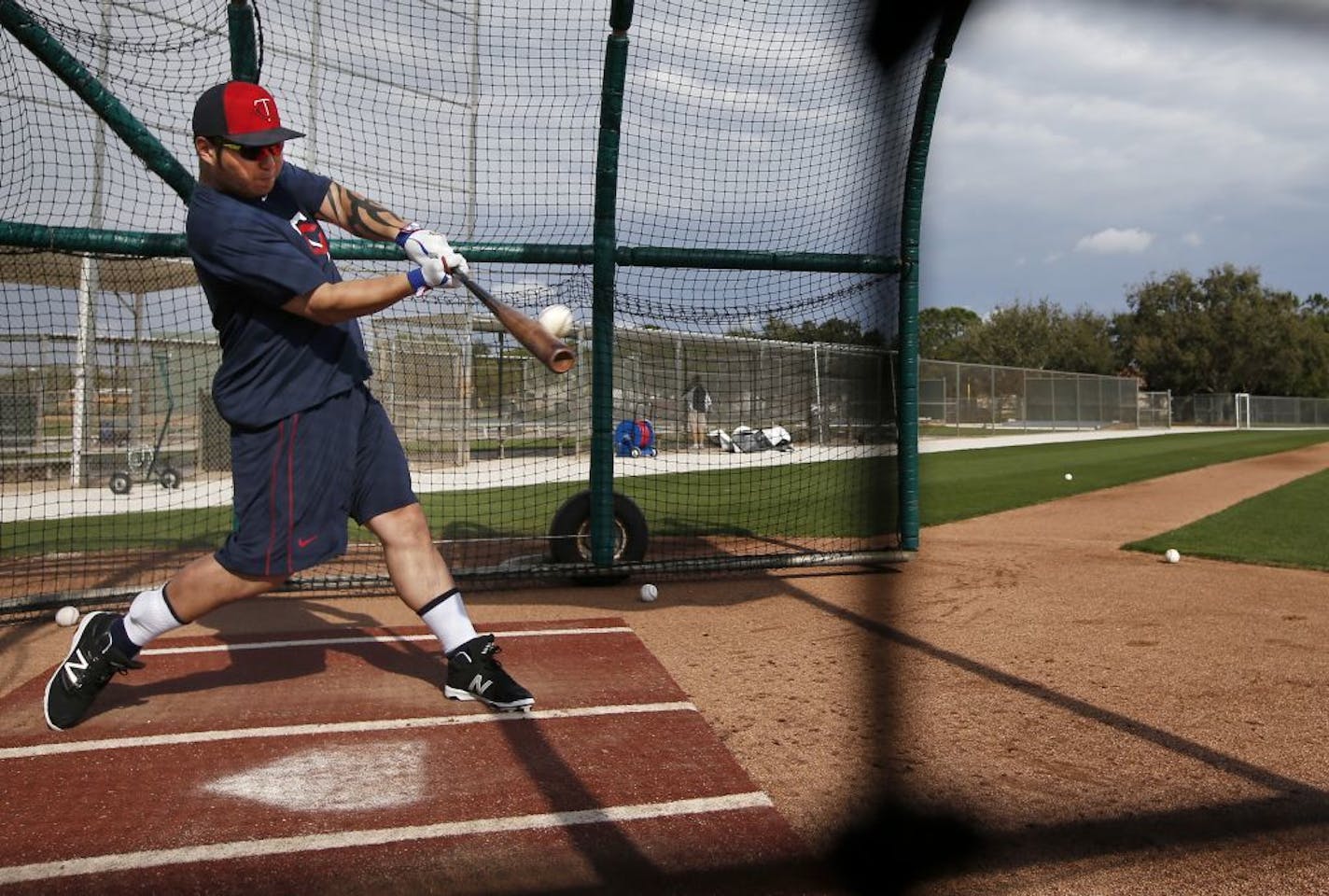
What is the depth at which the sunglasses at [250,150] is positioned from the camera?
11.6ft

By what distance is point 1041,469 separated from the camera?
63.7ft

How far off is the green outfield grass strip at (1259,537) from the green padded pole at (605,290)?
4.70m

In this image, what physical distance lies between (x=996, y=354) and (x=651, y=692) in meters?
64.2

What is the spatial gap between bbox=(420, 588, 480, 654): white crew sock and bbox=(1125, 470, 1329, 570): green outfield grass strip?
20.6ft

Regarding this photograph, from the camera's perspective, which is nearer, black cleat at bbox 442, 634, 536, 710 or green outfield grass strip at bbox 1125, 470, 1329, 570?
black cleat at bbox 442, 634, 536, 710

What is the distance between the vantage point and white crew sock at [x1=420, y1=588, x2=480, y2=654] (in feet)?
13.2

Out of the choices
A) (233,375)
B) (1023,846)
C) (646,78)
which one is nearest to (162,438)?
(646,78)

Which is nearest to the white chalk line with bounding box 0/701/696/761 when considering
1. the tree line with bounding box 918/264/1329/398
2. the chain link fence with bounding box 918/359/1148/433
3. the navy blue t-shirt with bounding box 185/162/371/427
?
the navy blue t-shirt with bounding box 185/162/371/427

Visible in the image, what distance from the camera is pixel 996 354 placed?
64500 millimetres

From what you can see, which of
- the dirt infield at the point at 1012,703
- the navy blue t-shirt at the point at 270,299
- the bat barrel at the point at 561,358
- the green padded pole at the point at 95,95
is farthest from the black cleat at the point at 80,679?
the green padded pole at the point at 95,95

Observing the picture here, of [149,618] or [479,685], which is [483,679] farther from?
[149,618]

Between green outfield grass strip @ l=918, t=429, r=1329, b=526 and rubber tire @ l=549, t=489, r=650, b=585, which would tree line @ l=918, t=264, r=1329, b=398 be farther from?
rubber tire @ l=549, t=489, r=650, b=585

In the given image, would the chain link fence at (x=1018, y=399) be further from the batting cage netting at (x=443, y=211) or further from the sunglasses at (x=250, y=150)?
the sunglasses at (x=250, y=150)

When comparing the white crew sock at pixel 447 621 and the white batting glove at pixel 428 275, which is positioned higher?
the white batting glove at pixel 428 275
